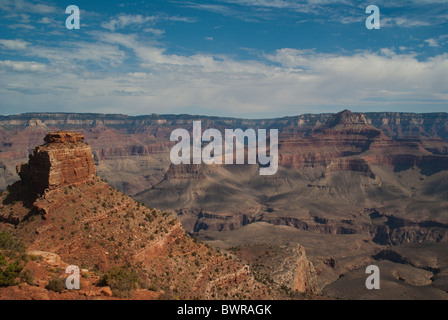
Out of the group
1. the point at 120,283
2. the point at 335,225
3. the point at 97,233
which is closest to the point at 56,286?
the point at 120,283

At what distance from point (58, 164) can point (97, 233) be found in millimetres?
7648

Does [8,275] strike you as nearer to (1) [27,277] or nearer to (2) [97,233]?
(1) [27,277]

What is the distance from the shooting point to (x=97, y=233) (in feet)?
104

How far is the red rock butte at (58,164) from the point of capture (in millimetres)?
31938

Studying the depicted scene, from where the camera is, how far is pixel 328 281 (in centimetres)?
7738

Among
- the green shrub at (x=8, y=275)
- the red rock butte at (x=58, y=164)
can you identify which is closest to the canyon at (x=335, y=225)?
the red rock butte at (x=58, y=164)

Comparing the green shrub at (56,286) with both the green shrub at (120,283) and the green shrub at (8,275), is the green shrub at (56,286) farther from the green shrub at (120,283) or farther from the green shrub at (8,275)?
the green shrub at (120,283)

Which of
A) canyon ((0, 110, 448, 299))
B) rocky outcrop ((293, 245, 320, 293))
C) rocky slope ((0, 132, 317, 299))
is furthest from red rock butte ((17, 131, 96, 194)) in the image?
rocky outcrop ((293, 245, 320, 293))

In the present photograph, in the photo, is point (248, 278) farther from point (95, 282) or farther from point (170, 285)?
point (95, 282)

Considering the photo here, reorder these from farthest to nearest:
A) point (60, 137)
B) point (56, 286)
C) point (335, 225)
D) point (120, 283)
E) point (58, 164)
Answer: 1. point (335, 225)
2. point (60, 137)
3. point (58, 164)
4. point (120, 283)
5. point (56, 286)

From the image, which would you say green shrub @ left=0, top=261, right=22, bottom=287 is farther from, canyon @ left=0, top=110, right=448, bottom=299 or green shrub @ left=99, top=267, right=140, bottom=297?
canyon @ left=0, top=110, right=448, bottom=299

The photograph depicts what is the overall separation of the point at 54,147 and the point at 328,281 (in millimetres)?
66913
